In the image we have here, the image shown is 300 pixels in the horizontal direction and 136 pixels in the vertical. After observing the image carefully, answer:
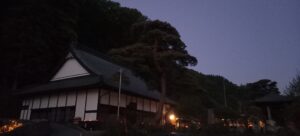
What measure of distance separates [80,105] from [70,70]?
195 inches

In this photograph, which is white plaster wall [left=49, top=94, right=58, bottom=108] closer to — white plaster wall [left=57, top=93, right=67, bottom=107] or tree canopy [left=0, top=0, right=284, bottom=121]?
white plaster wall [left=57, top=93, right=67, bottom=107]

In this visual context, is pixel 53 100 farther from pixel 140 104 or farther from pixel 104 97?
pixel 140 104

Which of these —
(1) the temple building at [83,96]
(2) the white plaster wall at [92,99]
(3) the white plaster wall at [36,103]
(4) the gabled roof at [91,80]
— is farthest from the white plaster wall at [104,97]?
(3) the white plaster wall at [36,103]

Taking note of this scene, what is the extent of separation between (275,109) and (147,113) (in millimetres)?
13007

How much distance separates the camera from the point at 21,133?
48.0 feet

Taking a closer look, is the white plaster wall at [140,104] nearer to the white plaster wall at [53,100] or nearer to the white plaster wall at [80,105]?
the white plaster wall at [80,105]

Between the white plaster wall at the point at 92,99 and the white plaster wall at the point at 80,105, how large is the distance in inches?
19.0

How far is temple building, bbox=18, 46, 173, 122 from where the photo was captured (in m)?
19.4

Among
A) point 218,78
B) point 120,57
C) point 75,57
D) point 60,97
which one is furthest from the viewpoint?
point 218,78

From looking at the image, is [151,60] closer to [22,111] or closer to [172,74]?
[172,74]

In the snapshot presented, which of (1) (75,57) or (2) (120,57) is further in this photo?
(1) (75,57)

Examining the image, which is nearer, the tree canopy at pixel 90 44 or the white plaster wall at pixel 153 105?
the tree canopy at pixel 90 44

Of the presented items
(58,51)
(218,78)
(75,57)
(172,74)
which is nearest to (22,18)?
(58,51)

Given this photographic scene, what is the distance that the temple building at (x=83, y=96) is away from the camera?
19.4 meters
